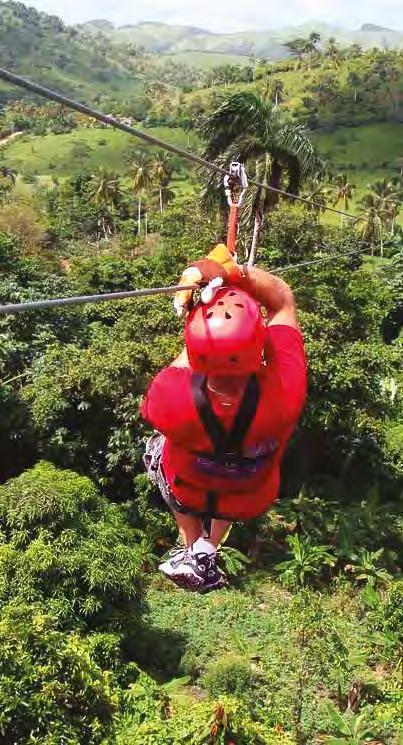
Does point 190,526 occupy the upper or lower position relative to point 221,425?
lower

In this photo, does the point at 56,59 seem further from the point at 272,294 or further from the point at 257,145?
the point at 272,294

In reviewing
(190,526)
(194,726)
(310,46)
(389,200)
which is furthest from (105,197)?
(310,46)

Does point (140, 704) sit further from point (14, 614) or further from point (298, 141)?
point (298, 141)

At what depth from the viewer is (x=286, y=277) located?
1423 centimetres

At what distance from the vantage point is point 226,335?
6.81ft

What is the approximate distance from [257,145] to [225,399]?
449 inches

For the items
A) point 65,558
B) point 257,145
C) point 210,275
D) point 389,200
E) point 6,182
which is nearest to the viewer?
point 210,275

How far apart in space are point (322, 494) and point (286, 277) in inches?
182

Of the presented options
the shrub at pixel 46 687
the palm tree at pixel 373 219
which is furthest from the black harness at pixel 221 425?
A: the palm tree at pixel 373 219

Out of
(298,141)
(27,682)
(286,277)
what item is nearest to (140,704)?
(27,682)

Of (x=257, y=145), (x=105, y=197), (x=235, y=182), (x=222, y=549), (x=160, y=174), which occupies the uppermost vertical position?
(x=235, y=182)

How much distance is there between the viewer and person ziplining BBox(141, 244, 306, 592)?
214 cm

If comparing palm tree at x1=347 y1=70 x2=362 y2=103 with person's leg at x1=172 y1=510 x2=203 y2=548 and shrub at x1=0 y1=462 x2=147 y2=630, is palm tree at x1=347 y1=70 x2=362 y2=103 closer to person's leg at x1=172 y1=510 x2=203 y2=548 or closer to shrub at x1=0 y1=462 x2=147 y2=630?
shrub at x1=0 y1=462 x2=147 y2=630

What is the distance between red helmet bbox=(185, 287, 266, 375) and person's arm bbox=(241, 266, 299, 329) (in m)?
0.28
